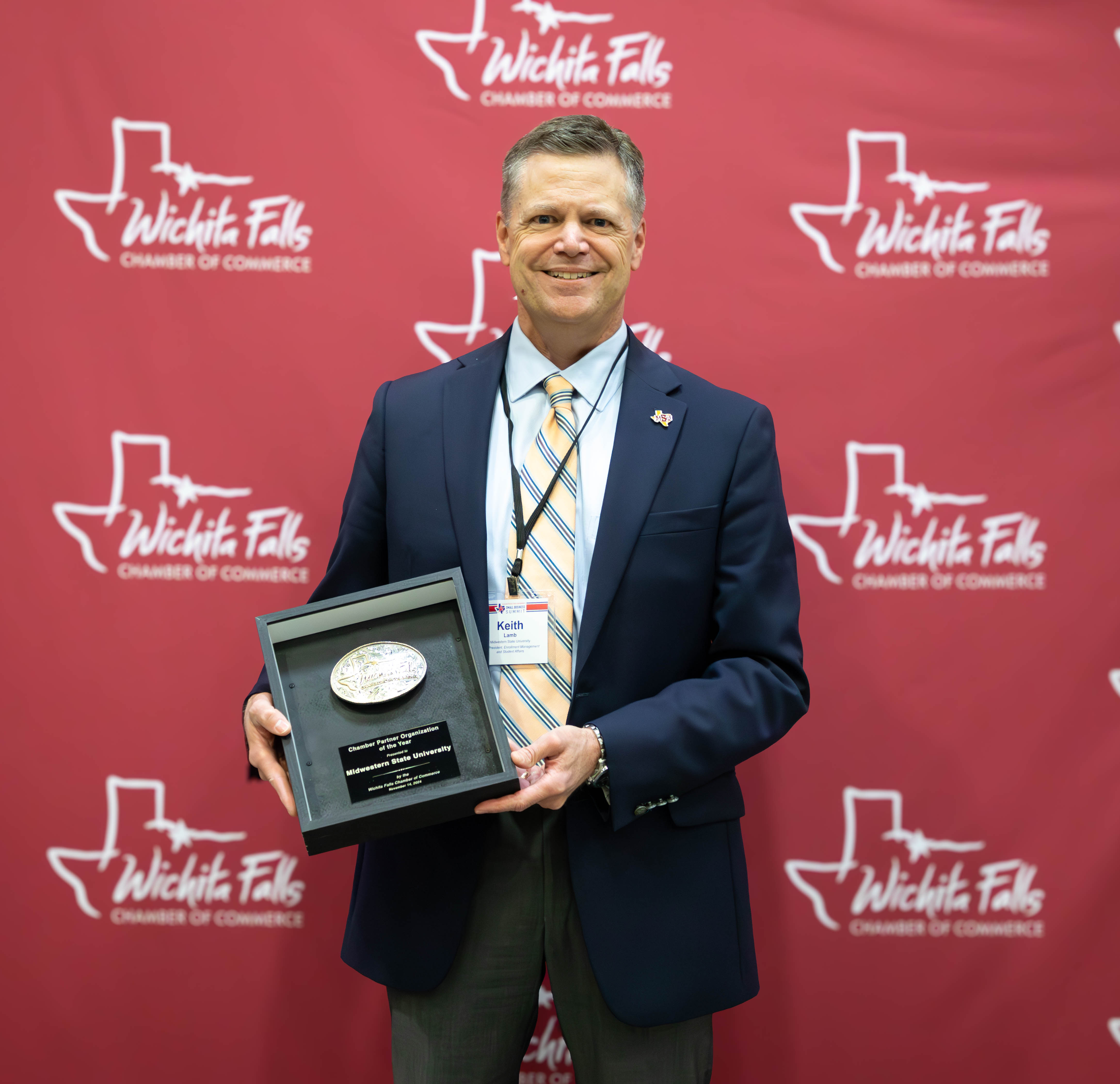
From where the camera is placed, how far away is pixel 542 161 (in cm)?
152

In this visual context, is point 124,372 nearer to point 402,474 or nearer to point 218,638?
point 218,638

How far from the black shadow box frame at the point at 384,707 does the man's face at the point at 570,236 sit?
51 cm

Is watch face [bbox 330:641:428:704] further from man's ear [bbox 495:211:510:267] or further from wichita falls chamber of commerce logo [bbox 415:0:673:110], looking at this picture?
wichita falls chamber of commerce logo [bbox 415:0:673:110]

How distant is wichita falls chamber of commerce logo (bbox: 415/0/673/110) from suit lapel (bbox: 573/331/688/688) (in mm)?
891

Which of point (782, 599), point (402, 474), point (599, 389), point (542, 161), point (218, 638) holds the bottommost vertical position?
point (218, 638)

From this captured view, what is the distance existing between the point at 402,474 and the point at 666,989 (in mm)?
920

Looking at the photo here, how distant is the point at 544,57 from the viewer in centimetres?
210

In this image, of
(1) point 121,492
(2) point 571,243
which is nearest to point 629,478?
(2) point 571,243

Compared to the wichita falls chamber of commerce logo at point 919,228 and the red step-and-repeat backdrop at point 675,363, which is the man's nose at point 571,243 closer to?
the red step-and-repeat backdrop at point 675,363

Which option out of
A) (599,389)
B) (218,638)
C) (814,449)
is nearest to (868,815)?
(814,449)

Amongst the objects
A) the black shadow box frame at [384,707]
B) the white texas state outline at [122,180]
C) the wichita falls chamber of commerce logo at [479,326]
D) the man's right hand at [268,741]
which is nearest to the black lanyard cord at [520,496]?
the black shadow box frame at [384,707]

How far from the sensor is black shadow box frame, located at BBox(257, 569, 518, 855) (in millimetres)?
1216

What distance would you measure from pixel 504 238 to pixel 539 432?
1.20ft

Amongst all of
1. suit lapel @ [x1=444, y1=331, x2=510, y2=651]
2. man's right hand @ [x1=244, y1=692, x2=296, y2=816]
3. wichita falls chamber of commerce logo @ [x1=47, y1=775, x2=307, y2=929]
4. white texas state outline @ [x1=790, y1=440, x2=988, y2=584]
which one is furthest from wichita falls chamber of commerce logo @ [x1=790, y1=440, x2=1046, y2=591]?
wichita falls chamber of commerce logo @ [x1=47, y1=775, x2=307, y2=929]
